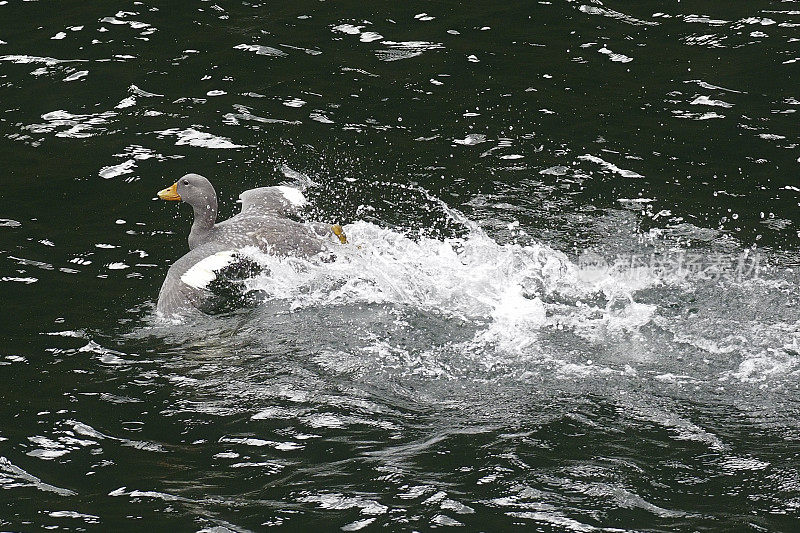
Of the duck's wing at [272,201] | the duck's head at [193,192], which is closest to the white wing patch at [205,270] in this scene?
the duck's head at [193,192]

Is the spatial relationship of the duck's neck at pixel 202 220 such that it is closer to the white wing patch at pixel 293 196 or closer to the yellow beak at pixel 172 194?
the yellow beak at pixel 172 194

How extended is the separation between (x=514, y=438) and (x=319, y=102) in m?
7.98

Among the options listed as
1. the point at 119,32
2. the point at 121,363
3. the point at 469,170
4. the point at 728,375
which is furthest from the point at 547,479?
the point at 119,32

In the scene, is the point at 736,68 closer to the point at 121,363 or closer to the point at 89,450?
the point at 121,363

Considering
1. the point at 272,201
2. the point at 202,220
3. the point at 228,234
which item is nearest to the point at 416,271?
the point at 228,234

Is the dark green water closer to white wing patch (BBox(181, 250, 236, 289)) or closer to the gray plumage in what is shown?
the gray plumage

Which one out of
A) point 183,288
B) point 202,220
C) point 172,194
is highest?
point 172,194

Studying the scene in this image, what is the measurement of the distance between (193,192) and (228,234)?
77cm

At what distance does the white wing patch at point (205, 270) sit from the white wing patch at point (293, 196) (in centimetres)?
170

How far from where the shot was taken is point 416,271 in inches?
414

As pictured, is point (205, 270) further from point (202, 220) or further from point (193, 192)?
point (193, 192)

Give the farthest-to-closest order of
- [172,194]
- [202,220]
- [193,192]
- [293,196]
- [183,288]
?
1. [293,196]
2. [172,194]
3. [193,192]
4. [202,220]
5. [183,288]

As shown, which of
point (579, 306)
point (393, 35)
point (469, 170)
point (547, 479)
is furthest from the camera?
point (393, 35)

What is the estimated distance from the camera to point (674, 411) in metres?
7.93
